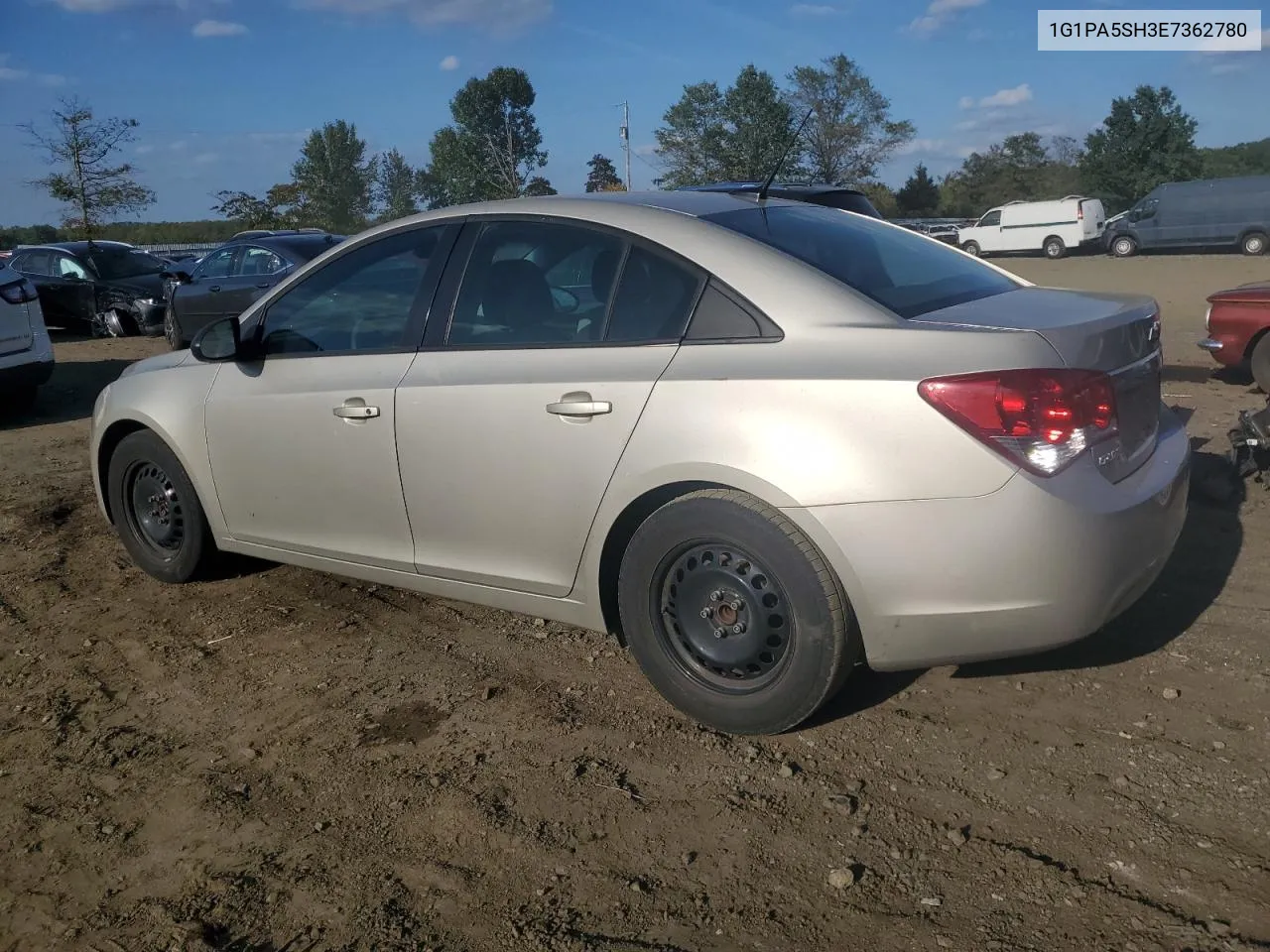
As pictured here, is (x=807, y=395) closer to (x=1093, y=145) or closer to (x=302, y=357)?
(x=302, y=357)

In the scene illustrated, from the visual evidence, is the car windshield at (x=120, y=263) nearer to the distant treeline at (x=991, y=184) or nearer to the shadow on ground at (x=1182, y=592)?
the shadow on ground at (x=1182, y=592)

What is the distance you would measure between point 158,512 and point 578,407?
2643 mm

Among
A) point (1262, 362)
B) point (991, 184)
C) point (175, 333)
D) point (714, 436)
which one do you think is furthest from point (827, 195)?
point (991, 184)

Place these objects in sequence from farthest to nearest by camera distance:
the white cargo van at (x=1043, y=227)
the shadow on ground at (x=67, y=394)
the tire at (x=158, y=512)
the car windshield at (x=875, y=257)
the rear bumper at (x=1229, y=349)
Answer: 1. the white cargo van at (x=1043, y=227)
2. the shadow on ground at (x=67, y=394)
3. the rear bumper at (x=1229, y=349)
4. the tire at (x=158, y=512)
5. the car windshield at (x=875, y=257)

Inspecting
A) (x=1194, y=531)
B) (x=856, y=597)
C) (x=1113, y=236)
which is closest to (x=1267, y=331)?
(x=1194, y=531)

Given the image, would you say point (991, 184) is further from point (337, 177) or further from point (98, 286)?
point (98, 286)

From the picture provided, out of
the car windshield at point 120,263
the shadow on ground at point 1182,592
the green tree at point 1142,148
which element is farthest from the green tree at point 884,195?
the shadow on ground at point 1182,592

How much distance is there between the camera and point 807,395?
3.03 metres

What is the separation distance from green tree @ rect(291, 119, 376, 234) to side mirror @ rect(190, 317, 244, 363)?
1979 inches

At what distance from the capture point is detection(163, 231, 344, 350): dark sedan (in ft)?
43.4

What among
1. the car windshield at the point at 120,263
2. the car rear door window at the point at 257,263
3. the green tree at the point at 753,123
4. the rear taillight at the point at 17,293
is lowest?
the rear taillight at the point at 17,293

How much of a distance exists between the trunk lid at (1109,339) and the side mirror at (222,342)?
2.82 metres

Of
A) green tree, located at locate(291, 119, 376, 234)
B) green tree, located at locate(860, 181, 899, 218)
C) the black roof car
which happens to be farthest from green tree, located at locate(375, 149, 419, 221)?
the black roof car

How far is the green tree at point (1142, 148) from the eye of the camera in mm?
52688
